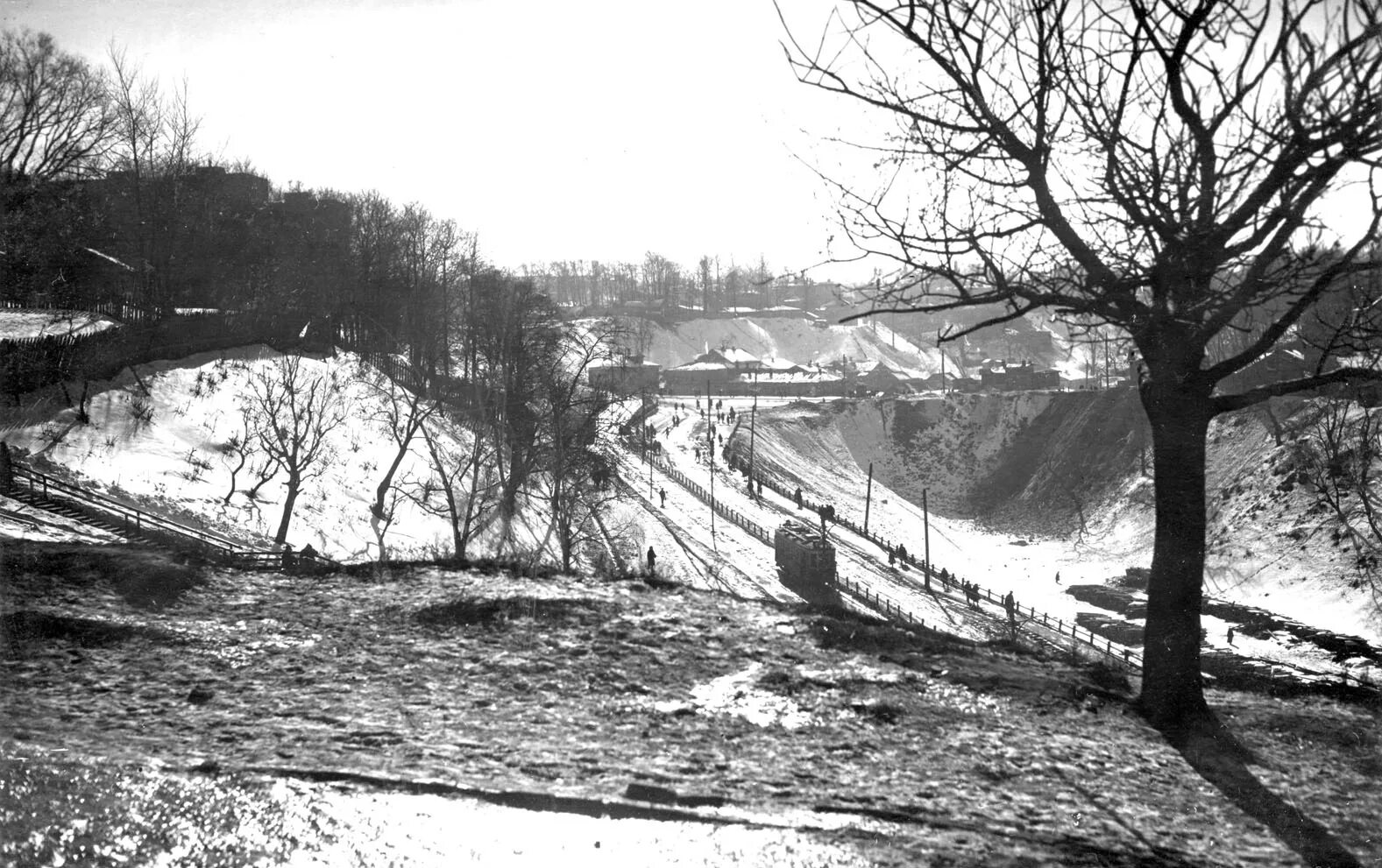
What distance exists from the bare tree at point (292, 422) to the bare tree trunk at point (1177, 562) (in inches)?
718

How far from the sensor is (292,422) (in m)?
26.3

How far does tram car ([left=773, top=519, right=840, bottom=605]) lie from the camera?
1141 inches

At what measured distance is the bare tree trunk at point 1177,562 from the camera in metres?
5.16

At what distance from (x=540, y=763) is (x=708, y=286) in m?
128

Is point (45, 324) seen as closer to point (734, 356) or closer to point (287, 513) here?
point (287, 513)

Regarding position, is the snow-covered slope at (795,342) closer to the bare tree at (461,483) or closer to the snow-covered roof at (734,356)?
the snow-covered roof at (734,356)

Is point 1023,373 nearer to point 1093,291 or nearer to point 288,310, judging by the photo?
point 288,310

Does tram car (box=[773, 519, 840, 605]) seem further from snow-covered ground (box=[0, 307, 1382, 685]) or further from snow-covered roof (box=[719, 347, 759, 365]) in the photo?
snow-covered roof (box=[719, 347, 759, 365])

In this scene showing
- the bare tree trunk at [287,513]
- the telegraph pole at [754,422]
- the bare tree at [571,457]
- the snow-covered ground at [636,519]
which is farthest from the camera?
the telegraph pole at [754,422]

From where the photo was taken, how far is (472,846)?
10.2 ft

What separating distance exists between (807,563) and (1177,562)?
2519 cm

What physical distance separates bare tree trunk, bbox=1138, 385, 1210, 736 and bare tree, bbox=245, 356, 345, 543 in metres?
18.2

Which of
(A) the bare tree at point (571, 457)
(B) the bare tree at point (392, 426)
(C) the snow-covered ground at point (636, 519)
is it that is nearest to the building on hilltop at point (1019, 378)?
(C) the snow-covered ground at point (636, 519)

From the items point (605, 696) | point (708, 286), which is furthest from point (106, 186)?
point (708, 286)
